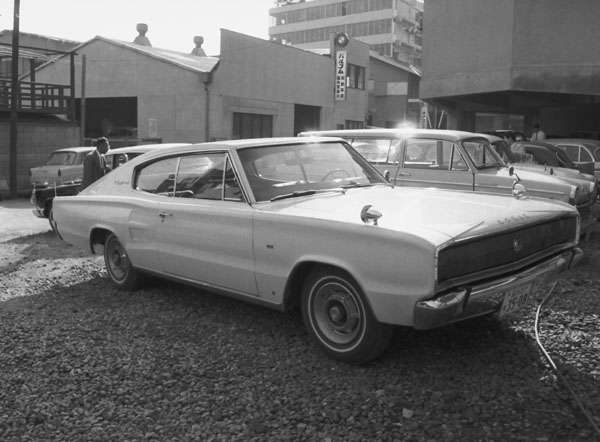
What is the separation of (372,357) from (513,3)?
54.1 ft

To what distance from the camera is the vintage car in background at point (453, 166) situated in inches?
312

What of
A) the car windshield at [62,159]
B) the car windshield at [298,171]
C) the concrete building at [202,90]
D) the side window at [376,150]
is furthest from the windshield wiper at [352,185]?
the concrete building at [202,90]

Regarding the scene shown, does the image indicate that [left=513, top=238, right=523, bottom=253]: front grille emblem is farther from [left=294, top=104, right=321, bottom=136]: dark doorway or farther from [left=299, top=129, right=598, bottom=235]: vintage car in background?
[left=294, top=104, right=321, bottom=136]: dark doorway

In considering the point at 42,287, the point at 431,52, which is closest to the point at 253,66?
the point at 431,52

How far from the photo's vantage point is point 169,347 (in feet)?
14.2

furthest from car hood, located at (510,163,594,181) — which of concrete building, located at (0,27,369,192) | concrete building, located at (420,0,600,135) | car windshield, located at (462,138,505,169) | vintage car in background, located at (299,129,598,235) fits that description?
concrete building, located at (0,27,369,192)

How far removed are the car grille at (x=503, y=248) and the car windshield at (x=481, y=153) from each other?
3.97 m

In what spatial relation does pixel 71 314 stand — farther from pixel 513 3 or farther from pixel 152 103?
pixel 152 103

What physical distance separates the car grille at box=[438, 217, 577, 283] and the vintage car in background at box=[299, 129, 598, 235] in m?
3.64

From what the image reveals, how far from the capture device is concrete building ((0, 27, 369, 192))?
85.3 feet

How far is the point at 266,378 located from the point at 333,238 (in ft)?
3.14

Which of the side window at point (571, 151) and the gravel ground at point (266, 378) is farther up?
the side window at point (571, 151)

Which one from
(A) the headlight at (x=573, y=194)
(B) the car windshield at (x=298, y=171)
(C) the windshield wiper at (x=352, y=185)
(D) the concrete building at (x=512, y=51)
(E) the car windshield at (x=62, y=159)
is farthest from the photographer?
(D) the concrete building at (x=512, y=51)

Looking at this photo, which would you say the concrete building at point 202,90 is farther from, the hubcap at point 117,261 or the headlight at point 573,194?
the headlight at point 573,194
